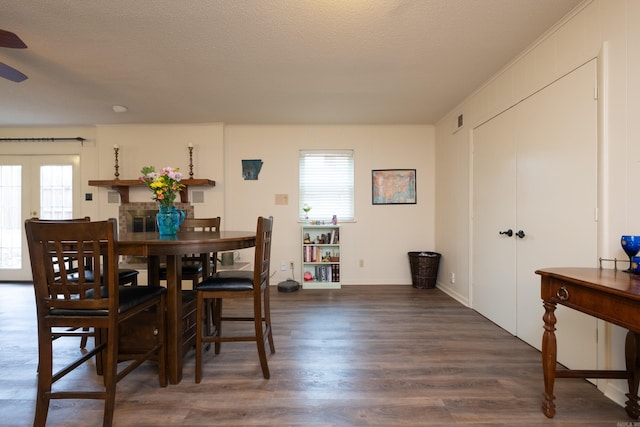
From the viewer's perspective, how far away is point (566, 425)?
1406 millimetres

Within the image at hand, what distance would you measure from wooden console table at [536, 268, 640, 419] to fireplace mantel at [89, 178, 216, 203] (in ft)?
12.9

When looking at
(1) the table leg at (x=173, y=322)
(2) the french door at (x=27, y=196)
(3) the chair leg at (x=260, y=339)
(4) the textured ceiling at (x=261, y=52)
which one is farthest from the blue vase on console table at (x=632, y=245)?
(2) the french door at (x=27, y=196)

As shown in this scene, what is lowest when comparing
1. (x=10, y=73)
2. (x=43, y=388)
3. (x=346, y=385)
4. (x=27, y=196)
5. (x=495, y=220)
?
(x=346, y=385)

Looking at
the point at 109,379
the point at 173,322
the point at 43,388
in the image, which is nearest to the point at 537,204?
the point at 173,322

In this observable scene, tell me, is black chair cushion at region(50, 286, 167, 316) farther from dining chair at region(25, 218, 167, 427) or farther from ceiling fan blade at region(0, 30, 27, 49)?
ceiling fan blade at region(0, 30, 27, 49)

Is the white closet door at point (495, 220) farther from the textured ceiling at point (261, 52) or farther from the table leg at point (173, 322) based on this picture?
the table leg at point (173, 322)

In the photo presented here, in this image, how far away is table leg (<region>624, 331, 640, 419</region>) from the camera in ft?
4.65

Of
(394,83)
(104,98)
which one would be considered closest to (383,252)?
(394,83)

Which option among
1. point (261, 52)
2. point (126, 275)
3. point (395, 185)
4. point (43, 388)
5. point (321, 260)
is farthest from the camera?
point (395, 185)

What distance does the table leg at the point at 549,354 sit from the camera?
1.42m

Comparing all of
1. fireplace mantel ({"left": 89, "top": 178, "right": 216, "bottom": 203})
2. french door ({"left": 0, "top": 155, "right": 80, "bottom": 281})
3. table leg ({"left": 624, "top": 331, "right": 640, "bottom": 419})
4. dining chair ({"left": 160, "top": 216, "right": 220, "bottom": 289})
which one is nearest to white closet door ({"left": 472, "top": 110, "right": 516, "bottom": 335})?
table leg ({"left": 624, "top": 331, "right": 640, "bottom": 419})

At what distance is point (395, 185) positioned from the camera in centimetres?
429

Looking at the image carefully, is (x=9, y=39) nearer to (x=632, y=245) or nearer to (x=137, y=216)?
(x=137, y=216)

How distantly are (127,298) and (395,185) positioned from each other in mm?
3673
